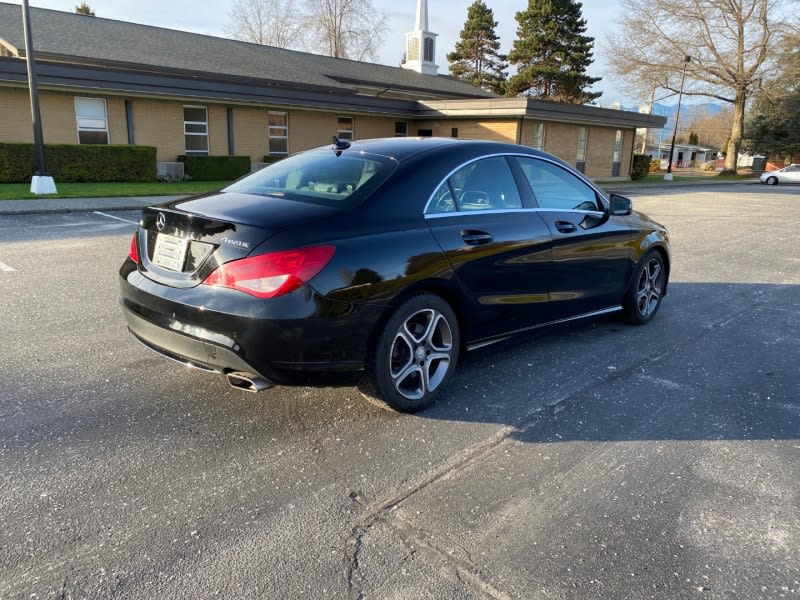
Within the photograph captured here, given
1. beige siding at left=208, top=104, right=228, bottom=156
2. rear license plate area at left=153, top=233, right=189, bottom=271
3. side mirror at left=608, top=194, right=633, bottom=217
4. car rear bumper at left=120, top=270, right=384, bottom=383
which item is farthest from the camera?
beige siding at left=208, top=104, right=228, bottom=156

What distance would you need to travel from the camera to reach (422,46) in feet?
127

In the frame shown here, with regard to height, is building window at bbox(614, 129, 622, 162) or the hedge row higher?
building window at bbox(614, 129, 622, 162)

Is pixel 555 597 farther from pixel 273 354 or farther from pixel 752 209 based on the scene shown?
pixel 752 209

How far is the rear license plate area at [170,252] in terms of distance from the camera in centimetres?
338

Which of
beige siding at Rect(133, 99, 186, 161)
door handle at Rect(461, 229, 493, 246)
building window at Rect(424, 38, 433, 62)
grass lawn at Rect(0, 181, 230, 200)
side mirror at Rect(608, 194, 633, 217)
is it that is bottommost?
grass lawn at Rect(0, 181, 230, 200)

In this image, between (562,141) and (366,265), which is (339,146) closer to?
(366,265)

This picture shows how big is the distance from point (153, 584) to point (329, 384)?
52.8 inches

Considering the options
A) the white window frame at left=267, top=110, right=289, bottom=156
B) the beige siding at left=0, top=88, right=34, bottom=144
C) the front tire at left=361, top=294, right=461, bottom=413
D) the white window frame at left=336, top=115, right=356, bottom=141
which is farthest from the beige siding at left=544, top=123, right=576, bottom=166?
the front tire at left=361, top=294, right=461, bottom=413


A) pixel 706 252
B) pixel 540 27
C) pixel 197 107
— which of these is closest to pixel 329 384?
pixel 706 252

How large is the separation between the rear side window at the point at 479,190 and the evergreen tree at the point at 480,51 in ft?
188

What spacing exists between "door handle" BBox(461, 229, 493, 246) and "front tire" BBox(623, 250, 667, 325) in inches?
84.3

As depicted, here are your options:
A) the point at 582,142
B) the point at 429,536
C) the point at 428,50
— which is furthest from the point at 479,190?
the point at 428,50

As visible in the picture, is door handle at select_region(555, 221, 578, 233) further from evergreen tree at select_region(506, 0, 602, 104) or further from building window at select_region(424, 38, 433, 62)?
evergreen tree at select_region(506, 0, 602, 104)

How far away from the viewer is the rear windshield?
3.64 metres
